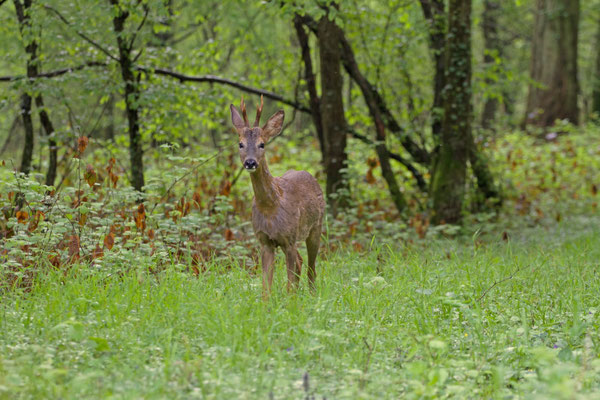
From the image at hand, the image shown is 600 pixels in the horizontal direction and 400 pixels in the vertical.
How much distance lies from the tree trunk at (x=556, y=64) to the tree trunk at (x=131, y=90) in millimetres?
13563

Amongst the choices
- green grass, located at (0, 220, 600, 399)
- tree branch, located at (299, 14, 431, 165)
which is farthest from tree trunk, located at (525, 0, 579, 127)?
green grass, located at (0, 220, 600, 399)

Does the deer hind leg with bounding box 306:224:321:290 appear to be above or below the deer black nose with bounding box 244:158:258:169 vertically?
below

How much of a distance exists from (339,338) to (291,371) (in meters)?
0.47

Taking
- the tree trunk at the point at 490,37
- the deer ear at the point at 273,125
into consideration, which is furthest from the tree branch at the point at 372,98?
the tree trunk at the point at 490,37

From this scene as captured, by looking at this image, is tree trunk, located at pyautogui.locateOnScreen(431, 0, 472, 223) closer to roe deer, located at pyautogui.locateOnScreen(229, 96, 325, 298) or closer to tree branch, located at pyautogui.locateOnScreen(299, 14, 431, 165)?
tree branch, located at pyautogui.locateOnScreen(299, 14, 431, 165)

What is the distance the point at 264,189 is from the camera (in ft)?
16.9

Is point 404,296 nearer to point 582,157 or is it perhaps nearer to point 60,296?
point 60,296

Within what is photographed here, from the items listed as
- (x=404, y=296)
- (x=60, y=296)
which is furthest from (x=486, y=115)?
(x=60, y=296)

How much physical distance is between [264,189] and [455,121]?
553 cm

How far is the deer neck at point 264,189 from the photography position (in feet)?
16.8

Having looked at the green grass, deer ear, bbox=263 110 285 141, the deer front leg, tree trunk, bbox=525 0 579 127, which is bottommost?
the green grass

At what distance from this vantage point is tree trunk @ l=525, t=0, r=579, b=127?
63.1 feet

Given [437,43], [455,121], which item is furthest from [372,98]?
[437,43]

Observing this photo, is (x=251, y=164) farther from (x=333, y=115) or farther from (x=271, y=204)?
(x=333, y=115)
